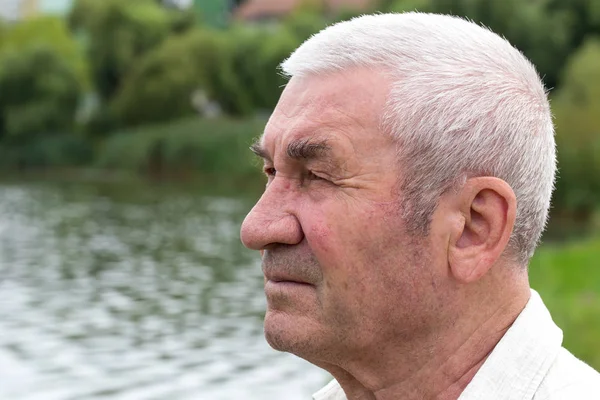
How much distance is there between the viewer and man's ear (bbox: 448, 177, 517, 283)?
5.44ft

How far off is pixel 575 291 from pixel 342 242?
32.4 ft

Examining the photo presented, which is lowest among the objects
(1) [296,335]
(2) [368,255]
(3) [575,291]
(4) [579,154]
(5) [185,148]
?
(1) [296,335]

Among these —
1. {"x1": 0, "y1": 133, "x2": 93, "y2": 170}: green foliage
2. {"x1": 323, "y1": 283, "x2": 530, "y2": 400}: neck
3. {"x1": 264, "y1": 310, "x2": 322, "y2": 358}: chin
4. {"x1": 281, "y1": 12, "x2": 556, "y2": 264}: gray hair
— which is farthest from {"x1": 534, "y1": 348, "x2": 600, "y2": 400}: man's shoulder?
{"x1": 0, "y1": 133, "x2": 93, "y2": 170}: green foliage

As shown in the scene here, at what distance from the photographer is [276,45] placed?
47.3 metres

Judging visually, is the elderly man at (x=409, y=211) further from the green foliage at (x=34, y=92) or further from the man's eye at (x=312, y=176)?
the green foliage at (x=34, y=92)

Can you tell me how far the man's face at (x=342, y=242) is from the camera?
5.41 feet

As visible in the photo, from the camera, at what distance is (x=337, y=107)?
1668mm

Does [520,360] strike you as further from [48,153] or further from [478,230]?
[48,153]

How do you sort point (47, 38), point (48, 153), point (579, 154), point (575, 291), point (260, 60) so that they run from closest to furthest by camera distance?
point (575, 291)
point (579, 154)
point (48, 153)
point (260, 60)
point (47, 38)

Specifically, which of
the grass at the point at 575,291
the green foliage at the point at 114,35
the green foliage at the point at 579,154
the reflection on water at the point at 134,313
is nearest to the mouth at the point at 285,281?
the grass at the point at 575,291

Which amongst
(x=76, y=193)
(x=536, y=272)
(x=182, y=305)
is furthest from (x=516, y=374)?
(x=76, y=193)

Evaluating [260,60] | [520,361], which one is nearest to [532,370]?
[520,361]

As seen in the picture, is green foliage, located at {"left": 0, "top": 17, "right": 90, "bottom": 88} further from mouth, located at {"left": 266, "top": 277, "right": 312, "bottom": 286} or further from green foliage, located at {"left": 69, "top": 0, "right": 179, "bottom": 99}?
mouth, located at {"left": 266, "top": 277, "right": 312, "bottom": 286}

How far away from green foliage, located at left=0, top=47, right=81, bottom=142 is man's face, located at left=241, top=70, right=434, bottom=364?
130ft
